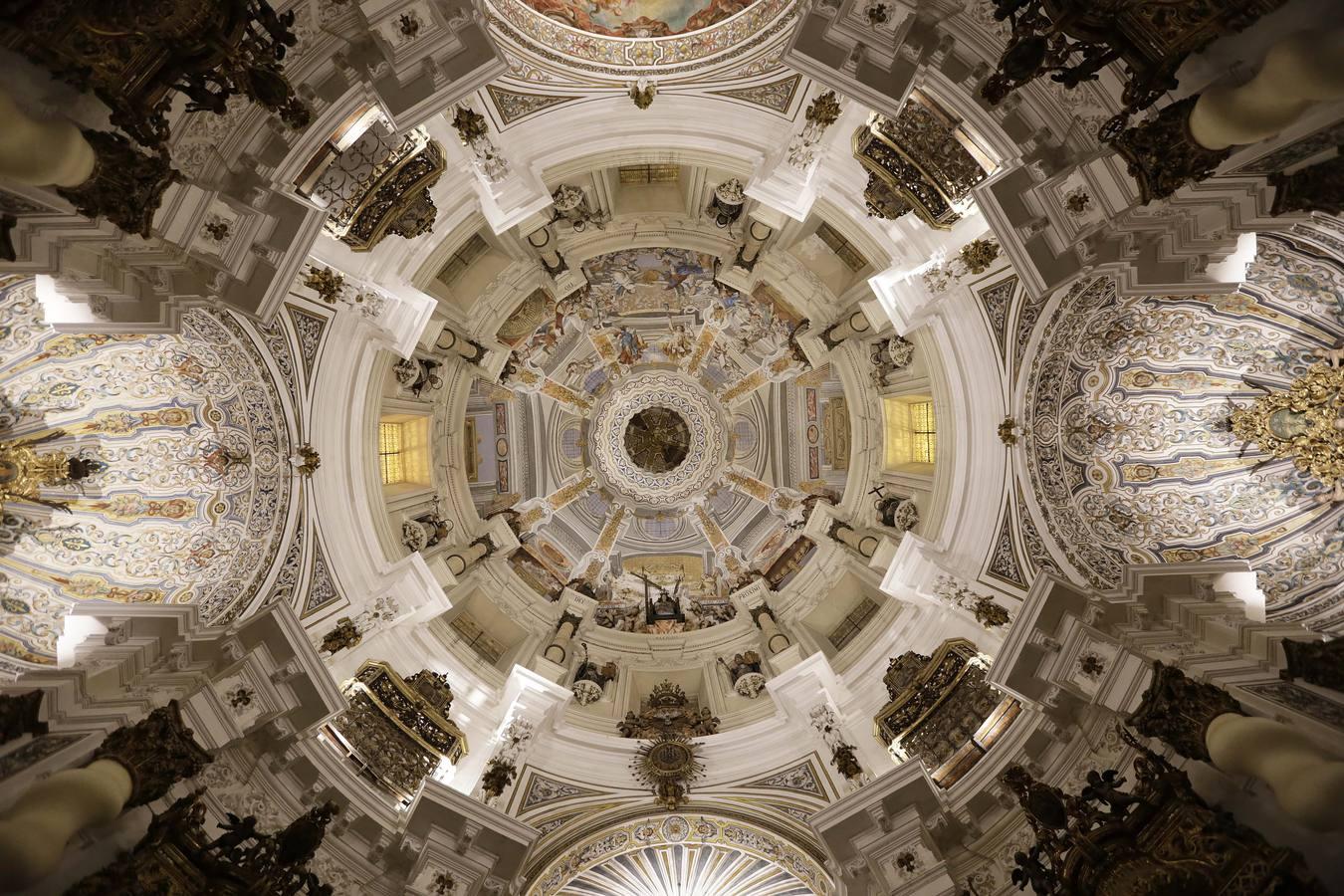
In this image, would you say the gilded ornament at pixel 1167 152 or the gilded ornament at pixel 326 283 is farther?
the gilded ornament at pixel 326 283

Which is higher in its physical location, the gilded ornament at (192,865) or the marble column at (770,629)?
the marble column at (770,629)

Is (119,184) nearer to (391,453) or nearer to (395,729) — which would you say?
(391,453)

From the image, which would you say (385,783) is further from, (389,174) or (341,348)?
(389,174)

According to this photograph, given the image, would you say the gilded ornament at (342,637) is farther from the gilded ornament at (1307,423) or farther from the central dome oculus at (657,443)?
the gilded ornament at (1307,423)

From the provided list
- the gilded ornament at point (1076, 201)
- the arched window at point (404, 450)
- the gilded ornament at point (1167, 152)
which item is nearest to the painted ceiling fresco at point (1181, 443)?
the gilded ornament at point (1076, 201)

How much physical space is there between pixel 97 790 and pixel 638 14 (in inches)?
530

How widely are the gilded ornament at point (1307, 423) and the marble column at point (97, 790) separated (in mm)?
16206

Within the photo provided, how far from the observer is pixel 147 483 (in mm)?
12797

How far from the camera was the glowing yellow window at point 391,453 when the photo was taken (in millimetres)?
16531

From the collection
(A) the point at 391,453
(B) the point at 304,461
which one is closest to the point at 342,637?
(B) the point at 304,461

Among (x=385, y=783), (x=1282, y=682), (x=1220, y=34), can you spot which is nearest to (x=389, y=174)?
(x=385, y=783)

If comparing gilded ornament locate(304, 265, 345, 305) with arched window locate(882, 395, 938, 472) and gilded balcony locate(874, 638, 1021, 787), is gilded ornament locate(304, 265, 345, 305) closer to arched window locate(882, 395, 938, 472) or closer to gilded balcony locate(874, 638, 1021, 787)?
arched window locate(882, 395, 938, 472)

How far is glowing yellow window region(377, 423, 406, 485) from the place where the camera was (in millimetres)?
16531

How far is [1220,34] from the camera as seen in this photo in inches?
275
